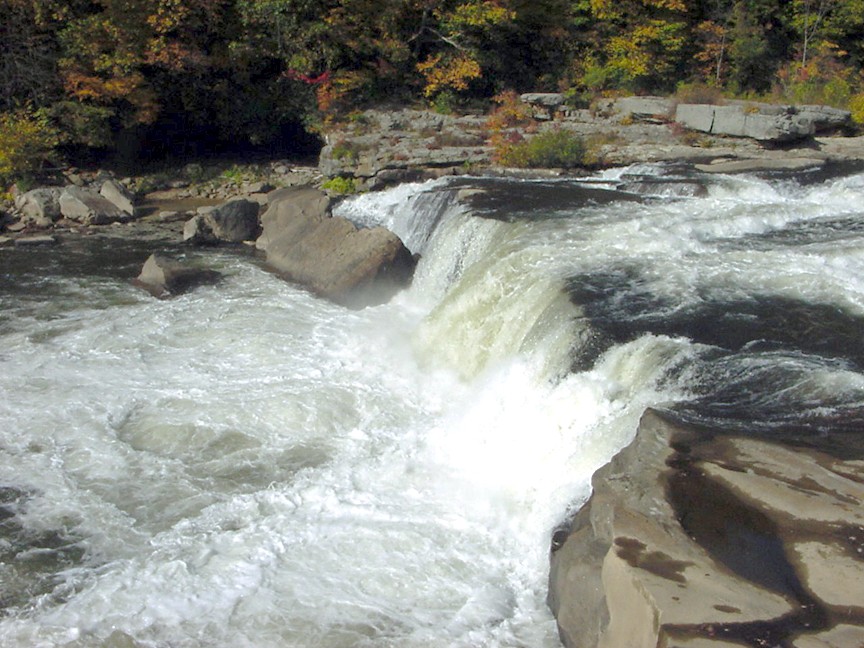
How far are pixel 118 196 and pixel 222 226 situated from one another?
340 cm

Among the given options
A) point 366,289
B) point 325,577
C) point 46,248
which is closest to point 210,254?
point 46,248

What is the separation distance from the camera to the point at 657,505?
5348mm

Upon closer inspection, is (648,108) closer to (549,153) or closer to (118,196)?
(549,153)

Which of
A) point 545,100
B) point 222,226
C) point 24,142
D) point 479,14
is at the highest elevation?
point 479,14

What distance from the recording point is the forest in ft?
63.0

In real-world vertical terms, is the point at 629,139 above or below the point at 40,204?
above

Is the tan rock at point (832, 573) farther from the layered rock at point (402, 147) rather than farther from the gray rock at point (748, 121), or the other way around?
the gray rock at point (748, 121)

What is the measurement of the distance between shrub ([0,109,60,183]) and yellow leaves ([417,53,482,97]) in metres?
9.62

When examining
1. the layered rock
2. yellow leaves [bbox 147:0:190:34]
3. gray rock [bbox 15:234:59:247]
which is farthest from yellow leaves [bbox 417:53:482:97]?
gray rock [bbox 15:234:59:247]

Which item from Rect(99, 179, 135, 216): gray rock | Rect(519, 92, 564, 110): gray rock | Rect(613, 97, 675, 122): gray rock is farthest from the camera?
Rect(519, 92, 564, 110): gray rock

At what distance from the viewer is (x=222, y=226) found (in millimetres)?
15867

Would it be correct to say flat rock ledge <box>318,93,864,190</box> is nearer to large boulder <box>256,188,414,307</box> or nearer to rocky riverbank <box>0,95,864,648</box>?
large boulder <box>256,188,414,307</box>

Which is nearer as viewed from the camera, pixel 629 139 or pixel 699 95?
pixel 629 139

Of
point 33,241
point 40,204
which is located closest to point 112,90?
point 40,204
